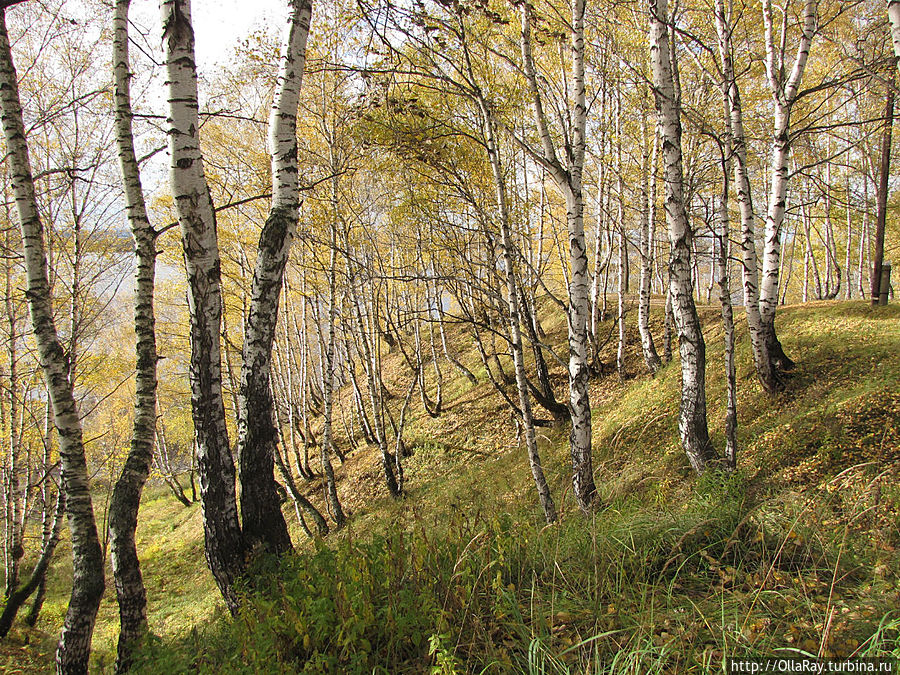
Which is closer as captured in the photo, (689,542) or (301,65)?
(689,542)

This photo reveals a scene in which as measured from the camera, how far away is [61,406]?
13.5 ft

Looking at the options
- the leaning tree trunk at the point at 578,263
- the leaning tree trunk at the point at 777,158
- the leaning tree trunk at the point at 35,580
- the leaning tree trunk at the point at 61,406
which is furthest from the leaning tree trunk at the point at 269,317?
the leaning tree trunk at the point at 777,158

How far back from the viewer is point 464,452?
9.10m

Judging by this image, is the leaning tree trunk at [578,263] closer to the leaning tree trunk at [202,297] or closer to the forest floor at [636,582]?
the forest floor at [636,582]

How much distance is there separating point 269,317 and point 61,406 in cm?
223

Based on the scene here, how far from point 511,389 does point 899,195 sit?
50.5 ft

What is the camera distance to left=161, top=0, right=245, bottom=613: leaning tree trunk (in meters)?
3.49

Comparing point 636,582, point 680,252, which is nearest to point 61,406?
point 636,582

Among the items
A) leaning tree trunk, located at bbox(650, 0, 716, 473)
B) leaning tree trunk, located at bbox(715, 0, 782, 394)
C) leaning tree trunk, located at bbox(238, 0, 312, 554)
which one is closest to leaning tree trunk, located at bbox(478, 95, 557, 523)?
leaning tree trunk, located at bbox(650, 0, 716, 473)

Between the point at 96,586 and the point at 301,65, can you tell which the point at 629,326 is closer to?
the point at 301,65

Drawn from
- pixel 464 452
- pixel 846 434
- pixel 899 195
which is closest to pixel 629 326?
pixel 464 452

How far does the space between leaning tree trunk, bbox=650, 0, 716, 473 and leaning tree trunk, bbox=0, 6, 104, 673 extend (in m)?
5.98

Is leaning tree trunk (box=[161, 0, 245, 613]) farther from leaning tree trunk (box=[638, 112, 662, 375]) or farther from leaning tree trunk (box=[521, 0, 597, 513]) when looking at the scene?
leaning tree trunk (box=[638, 112, 662, 375])

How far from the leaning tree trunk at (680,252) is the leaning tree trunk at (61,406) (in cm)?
598
